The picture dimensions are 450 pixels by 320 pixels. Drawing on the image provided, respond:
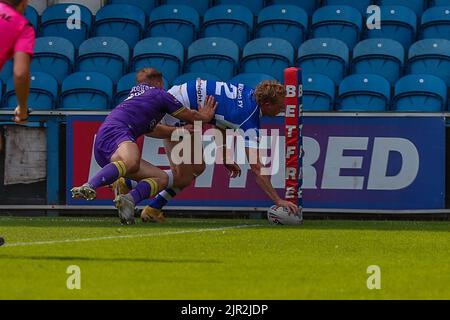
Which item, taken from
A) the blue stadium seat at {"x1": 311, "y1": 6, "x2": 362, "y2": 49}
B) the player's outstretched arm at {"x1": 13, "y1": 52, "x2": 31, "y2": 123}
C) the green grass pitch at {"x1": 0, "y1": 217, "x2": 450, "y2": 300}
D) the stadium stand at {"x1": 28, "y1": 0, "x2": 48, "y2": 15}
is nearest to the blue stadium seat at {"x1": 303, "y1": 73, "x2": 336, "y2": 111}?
the blue stadium seat at {"x1": 311, "y1": 6, "x2": 362, "y2": 49}

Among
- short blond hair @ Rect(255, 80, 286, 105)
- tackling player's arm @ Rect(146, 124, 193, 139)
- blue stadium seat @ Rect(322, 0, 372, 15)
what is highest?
blue stadium seat @ Rect(322, 0, 372, 15)

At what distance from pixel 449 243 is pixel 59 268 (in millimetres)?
3841

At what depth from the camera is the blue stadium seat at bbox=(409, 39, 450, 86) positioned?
1595 centimetres

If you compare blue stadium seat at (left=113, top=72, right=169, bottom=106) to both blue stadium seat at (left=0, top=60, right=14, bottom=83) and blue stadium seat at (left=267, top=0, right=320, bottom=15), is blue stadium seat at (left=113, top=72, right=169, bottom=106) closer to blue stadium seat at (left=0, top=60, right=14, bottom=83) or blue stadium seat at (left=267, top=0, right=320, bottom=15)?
blue stadium seat at (left=0, top=60, right=14, bottom=83)

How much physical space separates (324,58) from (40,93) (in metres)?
3.73

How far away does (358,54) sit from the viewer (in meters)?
16.3

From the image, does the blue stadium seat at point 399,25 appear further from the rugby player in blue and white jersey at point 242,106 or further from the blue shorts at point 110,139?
the blue shorts at point 110,139

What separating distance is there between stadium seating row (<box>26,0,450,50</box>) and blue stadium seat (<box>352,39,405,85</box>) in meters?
0.66

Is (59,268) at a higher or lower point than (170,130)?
lower

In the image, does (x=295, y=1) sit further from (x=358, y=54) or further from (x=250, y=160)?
(x=250, y=160)

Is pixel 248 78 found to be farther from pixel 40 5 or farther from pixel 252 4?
pixel 40 5

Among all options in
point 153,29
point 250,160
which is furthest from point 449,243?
point 153,29

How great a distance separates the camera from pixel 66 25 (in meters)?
17.5

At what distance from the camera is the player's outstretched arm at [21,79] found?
8172mm
